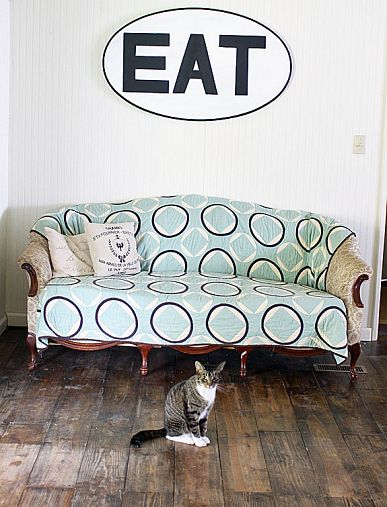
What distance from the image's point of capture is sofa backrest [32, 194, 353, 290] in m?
4.71

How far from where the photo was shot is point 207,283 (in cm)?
434

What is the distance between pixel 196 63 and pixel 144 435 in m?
2.50

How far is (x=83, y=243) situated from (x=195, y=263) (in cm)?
67

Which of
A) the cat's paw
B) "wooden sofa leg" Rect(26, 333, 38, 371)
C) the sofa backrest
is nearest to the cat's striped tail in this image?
the cat's paw

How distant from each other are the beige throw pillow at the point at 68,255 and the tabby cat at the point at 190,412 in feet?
4.55

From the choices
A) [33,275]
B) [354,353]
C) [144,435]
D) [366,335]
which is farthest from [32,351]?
[366,335]

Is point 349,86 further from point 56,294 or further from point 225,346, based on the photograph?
point 56,294

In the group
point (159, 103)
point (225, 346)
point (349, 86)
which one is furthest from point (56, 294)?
point (349, 86)

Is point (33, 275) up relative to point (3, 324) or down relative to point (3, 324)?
up

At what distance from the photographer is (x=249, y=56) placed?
15.9 ft

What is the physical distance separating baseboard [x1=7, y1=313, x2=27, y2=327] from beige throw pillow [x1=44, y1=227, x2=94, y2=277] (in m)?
0.81

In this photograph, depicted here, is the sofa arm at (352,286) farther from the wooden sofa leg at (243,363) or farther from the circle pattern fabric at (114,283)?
the circle pattern fabric at (114,283)

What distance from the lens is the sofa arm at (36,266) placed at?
421cm

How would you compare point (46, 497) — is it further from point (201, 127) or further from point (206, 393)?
point (201, 127)
